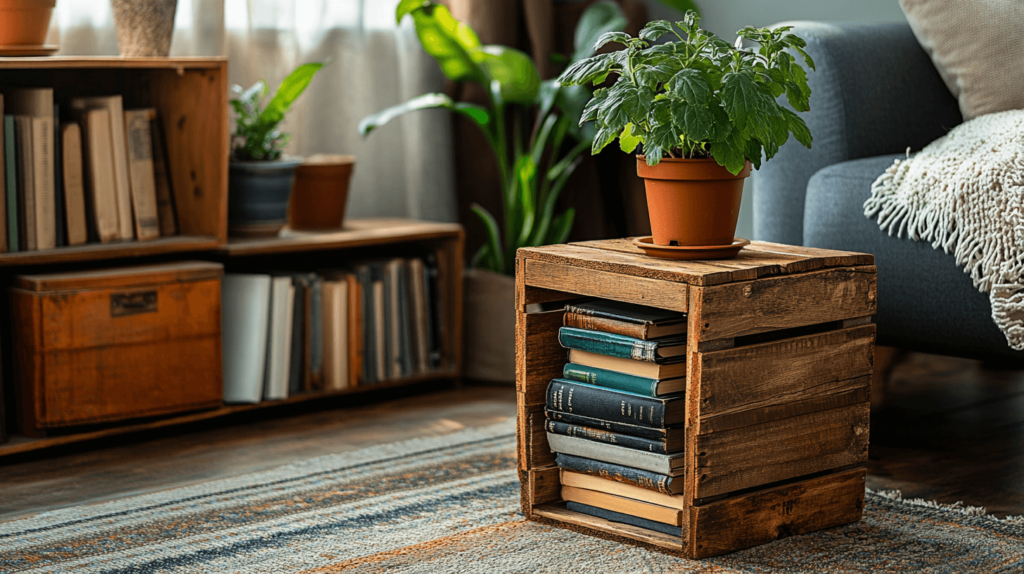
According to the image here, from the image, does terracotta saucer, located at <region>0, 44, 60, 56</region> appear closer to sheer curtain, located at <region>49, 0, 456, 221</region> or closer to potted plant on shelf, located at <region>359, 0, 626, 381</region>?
sheer curtain, located at <region>49, 0, 456, 221</region>

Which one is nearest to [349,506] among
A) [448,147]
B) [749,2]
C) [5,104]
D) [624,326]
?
[624,326]

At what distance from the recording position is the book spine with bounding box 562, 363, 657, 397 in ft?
4.58

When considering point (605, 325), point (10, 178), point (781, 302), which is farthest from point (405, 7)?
point (781, 302)

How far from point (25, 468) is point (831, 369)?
1272 mm

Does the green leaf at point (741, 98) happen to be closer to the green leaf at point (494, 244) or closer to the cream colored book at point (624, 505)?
the cream colored book at point (624, 505)

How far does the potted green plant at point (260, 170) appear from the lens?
219cm

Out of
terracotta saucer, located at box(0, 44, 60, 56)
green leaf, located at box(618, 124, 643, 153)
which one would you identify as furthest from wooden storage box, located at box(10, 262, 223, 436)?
green leaf, located at box(618, 124, 643, 153)

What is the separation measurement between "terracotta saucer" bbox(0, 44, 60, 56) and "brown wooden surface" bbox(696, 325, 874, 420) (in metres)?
1.28

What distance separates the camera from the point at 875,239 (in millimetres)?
1751

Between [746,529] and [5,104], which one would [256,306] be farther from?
[746,529]

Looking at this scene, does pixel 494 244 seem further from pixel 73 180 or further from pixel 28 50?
pixel 28 50

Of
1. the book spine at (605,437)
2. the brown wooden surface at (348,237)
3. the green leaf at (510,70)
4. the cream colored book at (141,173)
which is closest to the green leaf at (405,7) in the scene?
the green leaf at (510,70)

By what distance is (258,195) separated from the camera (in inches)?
86.4

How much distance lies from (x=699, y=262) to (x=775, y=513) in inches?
13.0
